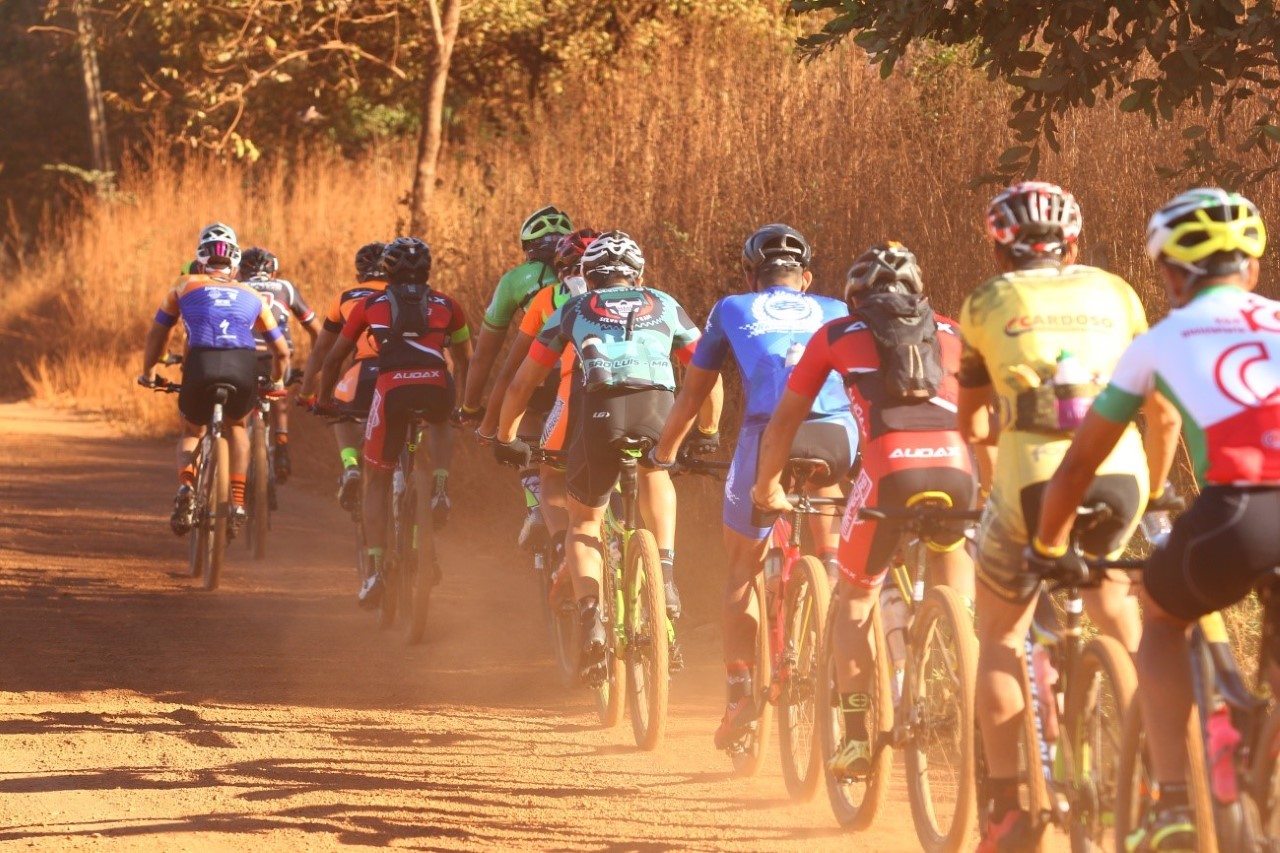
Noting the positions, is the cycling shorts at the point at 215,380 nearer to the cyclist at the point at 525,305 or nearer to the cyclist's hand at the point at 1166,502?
the cyclist at the point at 525,305

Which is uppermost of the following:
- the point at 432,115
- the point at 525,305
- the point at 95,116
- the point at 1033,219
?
the point at 95,116

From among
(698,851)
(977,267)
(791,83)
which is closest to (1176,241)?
(698,851)

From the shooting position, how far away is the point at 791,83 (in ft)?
44.6

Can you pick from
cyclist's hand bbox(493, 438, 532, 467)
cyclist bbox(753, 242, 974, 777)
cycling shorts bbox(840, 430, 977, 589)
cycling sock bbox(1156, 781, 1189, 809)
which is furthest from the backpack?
cyclist's hand bbox(493, 438, 532, 467)

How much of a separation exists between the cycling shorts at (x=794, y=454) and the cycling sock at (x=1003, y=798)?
1.99 m

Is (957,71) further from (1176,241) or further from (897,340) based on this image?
(1176,241)

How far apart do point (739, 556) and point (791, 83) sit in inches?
274

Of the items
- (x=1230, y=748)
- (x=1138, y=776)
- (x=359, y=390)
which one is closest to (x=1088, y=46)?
(x=1138, y=776)

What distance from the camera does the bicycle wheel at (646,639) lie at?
25.3ft

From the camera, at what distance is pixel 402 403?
10.6 meters

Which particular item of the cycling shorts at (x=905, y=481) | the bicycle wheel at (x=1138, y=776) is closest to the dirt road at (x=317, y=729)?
the cycling shorts at (x=905, y=481)

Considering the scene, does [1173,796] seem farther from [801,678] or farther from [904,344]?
[801,678]

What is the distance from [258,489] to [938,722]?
8.23 metres

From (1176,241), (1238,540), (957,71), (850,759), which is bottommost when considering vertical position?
(850,759)
